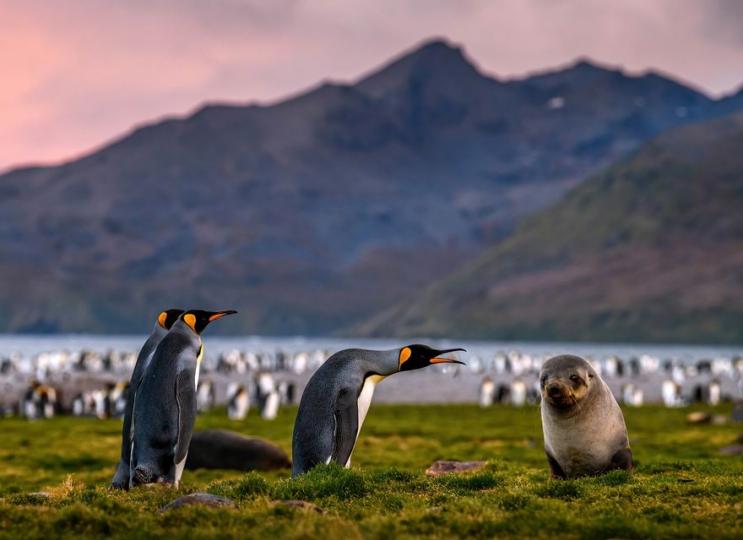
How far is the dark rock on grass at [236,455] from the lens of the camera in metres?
23.8

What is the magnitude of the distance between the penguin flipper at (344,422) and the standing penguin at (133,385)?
11.1ft

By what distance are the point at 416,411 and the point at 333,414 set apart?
3593 centimetres

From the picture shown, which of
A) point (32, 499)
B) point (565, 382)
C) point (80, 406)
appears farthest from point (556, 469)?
point (80, 406)

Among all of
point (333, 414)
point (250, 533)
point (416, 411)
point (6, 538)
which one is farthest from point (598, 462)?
point (416, 411)

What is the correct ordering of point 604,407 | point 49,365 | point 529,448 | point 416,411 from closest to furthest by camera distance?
point 604,407
point 529,448
point 416,411
point 49,365

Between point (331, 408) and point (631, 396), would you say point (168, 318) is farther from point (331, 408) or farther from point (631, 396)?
point (631, 396)

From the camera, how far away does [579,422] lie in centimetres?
1405

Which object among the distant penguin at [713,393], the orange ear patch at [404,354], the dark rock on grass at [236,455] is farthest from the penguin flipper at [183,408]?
the distant penguin at [713,393]

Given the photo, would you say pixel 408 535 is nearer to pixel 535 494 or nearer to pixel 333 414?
pixel 535 494

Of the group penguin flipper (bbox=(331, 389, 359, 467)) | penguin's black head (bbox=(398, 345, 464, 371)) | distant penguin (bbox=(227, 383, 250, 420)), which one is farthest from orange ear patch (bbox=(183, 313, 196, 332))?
distant penguin (bbox=(227, 383, 250, 420))

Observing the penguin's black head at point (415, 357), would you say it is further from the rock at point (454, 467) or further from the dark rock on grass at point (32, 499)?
the dark rock on grass at point (32, 499)

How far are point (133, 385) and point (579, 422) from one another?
7220 millimetres

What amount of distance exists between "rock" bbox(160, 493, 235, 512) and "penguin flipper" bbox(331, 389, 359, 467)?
329 centimetres

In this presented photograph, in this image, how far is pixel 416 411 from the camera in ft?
163
